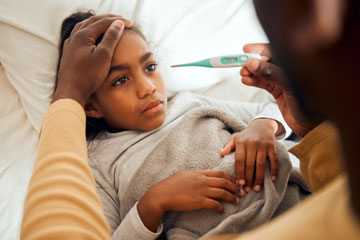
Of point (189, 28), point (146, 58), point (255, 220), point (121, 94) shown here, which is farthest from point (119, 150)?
point (189, 28)

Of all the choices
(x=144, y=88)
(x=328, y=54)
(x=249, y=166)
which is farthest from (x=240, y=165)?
(x=328, y=54)

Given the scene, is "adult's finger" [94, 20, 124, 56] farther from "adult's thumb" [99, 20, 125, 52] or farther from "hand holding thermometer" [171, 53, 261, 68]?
"hand holding thermometer" [171, 53, 261, 68]

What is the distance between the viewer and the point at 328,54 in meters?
0.23

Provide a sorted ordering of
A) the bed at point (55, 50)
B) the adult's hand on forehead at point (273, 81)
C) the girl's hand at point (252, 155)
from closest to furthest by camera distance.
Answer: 1. the adult's hand on forehead at point (273, 81)
2. the girl's hand at point (252, 155)
3. the bed at point (55, 50)

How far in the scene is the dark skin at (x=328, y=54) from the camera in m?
0.22

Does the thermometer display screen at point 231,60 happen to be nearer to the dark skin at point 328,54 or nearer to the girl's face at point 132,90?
the girl's face at point 132,90

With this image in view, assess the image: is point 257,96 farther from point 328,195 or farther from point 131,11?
point 328,195

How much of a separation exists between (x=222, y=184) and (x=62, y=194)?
412mm

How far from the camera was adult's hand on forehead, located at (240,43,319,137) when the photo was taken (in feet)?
2.40

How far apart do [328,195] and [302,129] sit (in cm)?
46

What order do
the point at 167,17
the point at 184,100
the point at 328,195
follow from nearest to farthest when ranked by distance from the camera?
the point at 328,195 → the point at 184,100 → the point at 167,17

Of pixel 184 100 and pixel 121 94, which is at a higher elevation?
pixel 121 94

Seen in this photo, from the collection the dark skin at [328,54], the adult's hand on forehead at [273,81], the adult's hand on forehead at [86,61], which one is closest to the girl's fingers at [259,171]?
the adult's hand on forehead at [273,81]

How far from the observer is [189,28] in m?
1.32
